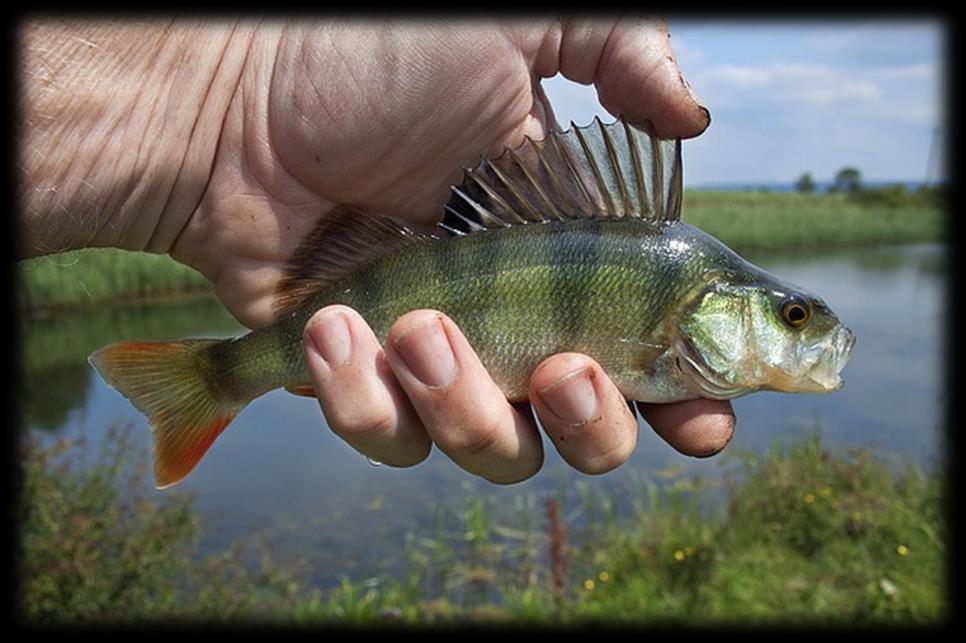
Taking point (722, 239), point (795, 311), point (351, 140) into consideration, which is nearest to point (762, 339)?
point (795, 311)

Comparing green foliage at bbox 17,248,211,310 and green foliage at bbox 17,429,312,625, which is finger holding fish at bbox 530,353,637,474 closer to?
green foliage at bbox 17,429,312,625

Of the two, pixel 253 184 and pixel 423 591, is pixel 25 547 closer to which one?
pixel 423 591

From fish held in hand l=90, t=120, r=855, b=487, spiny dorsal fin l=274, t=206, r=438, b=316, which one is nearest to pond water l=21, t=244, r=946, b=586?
fish held in hand l=90, t=120, r=855, b=487

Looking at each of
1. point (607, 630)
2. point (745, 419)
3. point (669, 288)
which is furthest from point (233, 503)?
point (669, 288)

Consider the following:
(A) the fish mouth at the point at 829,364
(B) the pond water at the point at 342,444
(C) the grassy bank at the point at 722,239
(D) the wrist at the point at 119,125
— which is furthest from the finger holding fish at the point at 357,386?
(B) the pond water at the point at 342,444

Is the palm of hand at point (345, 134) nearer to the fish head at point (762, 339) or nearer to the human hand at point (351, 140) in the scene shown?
the human hand at point (351, 140)

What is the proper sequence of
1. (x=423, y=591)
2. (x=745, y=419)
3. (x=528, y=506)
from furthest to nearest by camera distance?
(x=745, y=419) → (x=528, y=506) → (x=423, y=591)
